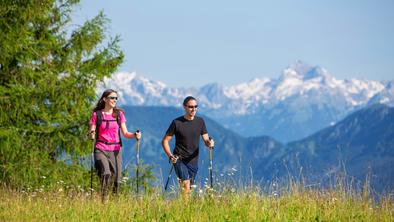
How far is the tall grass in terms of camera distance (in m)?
7.81

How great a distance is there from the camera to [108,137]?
10.5 m

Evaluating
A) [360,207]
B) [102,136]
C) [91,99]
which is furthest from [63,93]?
[360,207]

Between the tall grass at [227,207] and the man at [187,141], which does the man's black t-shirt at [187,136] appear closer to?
the man at [187,141]

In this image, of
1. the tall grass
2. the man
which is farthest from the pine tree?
the tall grass

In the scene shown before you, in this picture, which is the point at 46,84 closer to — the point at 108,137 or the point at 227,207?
the point at 108,137

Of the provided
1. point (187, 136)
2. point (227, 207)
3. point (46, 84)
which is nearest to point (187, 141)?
point (187, 136)

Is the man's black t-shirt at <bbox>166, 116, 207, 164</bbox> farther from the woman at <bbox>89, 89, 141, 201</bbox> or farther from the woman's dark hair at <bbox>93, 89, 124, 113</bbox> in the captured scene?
the woman's dark hair at <bbox>93, 89, 124, 113</bbox>

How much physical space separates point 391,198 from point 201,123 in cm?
318

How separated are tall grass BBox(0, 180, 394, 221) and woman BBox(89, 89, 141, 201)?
3.41ft

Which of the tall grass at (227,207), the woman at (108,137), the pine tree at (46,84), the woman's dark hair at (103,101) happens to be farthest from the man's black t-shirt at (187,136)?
the pine tree at (46,84)

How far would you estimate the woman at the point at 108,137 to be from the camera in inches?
409

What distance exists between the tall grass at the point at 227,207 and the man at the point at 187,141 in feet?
3.78

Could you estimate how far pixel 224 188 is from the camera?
891 centimetres

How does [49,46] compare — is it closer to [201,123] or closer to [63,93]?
[63,93]
